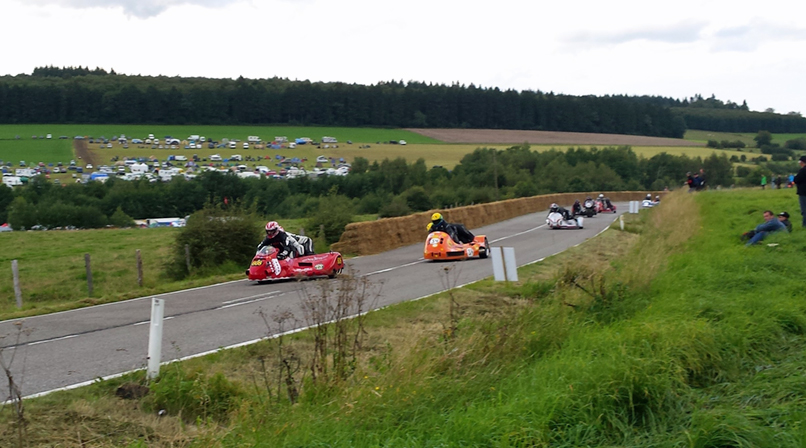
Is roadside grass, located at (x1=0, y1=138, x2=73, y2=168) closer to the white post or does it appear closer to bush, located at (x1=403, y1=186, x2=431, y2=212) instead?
bush, located at (x1=403, y1=186, x2=431, y2=212)

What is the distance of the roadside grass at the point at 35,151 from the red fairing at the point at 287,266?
2821 inches

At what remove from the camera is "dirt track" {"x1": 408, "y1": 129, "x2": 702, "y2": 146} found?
106875 millimetres

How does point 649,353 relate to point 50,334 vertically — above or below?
above

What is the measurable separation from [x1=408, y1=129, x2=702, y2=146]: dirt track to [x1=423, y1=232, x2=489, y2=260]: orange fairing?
270ft

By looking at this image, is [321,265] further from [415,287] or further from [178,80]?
[178,80]

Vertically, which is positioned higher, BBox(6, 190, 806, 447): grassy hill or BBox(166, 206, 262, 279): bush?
BBox(6, 190, 806, 447): grassy hill

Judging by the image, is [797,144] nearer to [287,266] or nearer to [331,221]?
[331,221]

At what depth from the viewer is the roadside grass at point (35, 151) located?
8244cm

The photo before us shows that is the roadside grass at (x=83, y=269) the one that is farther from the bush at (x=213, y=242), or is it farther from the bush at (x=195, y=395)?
the bush at (x=195, y=395)

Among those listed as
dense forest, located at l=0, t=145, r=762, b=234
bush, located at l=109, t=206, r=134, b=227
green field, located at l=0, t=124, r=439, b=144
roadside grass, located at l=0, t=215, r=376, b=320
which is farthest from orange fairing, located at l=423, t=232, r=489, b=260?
green field, located at l=0, t=124, r=439, b=144

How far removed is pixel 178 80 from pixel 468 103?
49.8 meters

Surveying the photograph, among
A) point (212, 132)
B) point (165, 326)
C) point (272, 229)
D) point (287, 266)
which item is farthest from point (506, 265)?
point (212, 132)

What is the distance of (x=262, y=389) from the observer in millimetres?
7625

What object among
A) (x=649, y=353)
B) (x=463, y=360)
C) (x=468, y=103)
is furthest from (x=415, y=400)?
(x=468, y=103)
